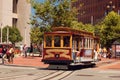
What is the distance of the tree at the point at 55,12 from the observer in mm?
48281

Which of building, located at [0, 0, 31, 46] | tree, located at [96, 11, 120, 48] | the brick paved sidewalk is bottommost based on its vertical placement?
the brick paved sidewalk

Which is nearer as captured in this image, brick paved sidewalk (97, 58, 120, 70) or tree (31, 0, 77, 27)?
brick paved sidewalk (97, 58, 120, 70)

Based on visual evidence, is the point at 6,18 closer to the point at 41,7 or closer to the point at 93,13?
the point at 93,13

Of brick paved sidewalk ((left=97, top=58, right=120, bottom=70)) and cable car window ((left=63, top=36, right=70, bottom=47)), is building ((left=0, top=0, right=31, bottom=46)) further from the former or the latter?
cable car window ((left=63, top=36, right=70, bottom=47))

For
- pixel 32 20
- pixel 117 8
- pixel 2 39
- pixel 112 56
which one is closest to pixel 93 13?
pixel 117 8

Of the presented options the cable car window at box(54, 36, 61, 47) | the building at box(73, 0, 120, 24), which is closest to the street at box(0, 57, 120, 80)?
the cable car window at box(54, 36, 61, 47)

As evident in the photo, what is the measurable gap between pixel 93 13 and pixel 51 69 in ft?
391

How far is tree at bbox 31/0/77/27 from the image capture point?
158ft

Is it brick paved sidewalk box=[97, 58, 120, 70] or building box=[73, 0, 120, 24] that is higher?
building box=[73, 0, 120, 24]

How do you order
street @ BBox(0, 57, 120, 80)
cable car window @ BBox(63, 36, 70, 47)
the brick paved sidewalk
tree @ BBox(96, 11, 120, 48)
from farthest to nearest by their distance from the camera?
tree @ BBox(96, 11, 120, 48)
the brick paved sidewalk
cable car window @ BBox(63, 36, 70, 47)
street @ BBox(0, 57, 120, 80)

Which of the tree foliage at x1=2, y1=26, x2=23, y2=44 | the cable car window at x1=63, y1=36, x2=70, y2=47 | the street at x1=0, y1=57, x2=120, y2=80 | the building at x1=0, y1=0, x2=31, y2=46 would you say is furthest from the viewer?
the building at x1=0, y1=0, x2=31, y2=46

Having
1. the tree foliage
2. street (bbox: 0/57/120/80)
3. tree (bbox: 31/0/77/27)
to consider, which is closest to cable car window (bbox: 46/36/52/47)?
street (bbox: 0/57/120/80)

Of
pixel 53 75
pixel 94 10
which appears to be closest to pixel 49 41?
pixel 53 75

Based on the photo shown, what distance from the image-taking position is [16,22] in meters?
133
